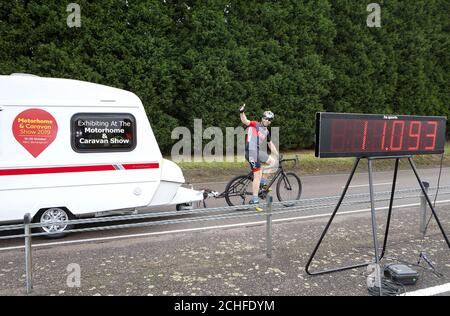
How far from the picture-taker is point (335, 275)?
4.73m

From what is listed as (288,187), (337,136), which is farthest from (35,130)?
(288,187)

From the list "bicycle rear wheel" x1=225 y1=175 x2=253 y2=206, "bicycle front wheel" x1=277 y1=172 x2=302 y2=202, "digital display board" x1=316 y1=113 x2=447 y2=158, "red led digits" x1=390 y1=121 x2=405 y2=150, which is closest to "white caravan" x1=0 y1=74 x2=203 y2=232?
"bicycle rear wheel" x1=225 y1=175 x2=253 y2=206

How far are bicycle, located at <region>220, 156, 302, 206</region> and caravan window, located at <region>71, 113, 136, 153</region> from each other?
2762mm

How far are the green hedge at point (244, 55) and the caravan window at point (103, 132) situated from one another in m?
7.00

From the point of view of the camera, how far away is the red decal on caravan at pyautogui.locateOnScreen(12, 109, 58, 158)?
19.5 feet

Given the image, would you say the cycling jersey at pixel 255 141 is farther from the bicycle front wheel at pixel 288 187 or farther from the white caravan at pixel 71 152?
the white caravan at pixel 71 152

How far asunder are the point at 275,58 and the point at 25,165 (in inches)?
504

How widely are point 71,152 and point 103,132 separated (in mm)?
661

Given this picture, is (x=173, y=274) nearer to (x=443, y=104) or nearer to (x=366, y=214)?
(x=366, y=214)

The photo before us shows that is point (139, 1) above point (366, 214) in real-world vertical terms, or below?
above

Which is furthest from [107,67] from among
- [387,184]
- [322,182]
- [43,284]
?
[387,184]

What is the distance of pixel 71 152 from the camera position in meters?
6.28

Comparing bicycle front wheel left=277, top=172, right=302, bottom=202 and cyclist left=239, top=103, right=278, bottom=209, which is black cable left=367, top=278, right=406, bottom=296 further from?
bicycle front wheel left=277, top=172, right=302, bottom=202

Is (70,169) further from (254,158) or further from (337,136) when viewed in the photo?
(337,136)
